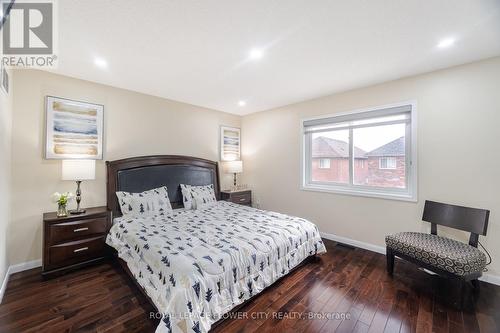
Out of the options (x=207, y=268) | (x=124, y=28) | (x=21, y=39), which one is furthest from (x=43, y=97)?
(x=207, y=268)

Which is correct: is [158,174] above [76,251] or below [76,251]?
above

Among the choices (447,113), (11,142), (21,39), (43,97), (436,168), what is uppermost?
(21,39)

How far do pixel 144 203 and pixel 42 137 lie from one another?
1.47 meters

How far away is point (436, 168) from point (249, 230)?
2466mm

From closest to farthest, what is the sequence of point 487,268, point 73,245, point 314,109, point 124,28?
point 124,28, point 487,268, point 73,245, point 314,109

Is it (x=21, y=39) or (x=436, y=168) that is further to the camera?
(x=436, y=168)

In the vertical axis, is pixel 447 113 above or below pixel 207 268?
above

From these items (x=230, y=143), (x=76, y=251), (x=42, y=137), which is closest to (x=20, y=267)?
(x=76, y=251)

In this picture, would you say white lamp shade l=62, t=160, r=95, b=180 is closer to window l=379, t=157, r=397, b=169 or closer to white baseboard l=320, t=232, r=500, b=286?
white baseboard l=320, t=232, r=500, b=286

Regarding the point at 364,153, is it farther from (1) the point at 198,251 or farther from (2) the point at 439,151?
(1) the point at 198,251

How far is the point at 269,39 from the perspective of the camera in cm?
200

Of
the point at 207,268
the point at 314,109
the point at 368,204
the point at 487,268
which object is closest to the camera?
the point at 207,268

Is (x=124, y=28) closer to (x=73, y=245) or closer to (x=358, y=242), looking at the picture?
(x=73, y=245)

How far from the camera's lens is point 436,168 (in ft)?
8.61
